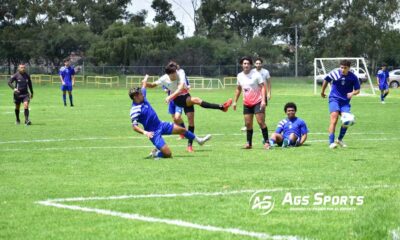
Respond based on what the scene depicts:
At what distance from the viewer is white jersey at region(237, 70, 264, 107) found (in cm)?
1653

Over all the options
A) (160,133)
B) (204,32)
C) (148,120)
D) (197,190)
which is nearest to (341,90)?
(160,133)

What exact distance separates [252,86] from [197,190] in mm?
6529

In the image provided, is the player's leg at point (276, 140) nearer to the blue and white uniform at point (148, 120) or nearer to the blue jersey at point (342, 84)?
the blue jersey at point (342, 84)

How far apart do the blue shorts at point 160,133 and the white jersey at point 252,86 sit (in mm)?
2213

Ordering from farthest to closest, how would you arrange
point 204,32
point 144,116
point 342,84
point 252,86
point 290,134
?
point 204,32 < point 290,134 < point 342,84 < point 252,86 < point 144,116

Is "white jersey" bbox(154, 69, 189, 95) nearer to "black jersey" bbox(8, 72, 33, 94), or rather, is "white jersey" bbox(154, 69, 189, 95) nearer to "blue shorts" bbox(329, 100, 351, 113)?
"blue shorts" bbox(329, 100, 351, 113)

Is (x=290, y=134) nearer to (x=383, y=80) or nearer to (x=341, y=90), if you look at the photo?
(x=341, y=90)

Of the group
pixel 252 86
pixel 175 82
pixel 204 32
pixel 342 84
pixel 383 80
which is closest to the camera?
pixel 252 86

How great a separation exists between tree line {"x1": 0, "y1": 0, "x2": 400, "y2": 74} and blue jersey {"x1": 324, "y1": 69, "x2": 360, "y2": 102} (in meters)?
73.7

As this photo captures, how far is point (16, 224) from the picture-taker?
8.22 m

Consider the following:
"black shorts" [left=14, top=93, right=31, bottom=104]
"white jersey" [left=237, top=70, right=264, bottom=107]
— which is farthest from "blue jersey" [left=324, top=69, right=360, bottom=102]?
"black shorts" [left=14, top=93, right=31, bottom=104]

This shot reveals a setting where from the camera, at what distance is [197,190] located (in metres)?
10.3

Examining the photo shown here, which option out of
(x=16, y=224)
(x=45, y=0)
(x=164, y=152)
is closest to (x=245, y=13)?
(x=45, y=0)

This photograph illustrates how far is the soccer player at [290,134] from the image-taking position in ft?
55.6
